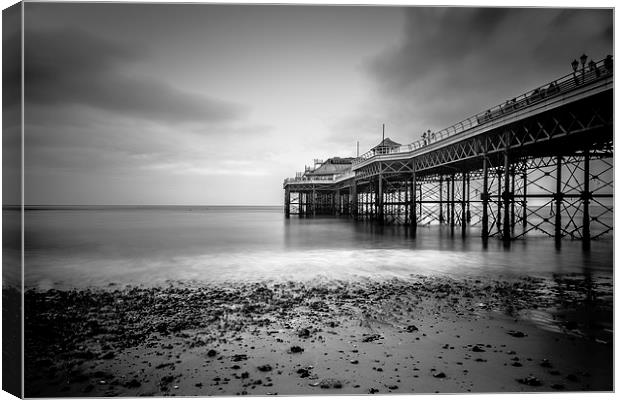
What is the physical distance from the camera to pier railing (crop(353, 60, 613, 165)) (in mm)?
10672

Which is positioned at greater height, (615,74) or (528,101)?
(528,101)

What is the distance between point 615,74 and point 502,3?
2.46 metres

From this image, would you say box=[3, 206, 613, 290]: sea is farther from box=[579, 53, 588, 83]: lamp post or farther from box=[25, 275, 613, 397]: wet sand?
Result: box=[579, 53, 588, 83]: lamp post

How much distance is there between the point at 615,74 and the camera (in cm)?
677

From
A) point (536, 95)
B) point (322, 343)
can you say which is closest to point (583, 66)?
point (536, 95)

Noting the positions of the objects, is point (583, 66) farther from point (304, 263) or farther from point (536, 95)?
point (304, 263)

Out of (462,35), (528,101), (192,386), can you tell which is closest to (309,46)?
(462,35)

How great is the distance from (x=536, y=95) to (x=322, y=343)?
1383 cm

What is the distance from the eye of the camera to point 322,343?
20.1ft

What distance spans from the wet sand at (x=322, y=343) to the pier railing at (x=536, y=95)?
244 inches

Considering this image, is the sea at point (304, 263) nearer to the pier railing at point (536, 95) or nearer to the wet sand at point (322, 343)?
the wet sand at point (322, 343)

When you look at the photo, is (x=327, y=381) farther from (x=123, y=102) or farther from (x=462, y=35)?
(x=123, y=102)

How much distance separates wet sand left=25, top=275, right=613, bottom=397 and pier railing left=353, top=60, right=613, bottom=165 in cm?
619

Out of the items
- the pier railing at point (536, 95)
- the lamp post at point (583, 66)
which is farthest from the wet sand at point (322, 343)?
the pier railing at point (536, 95)
